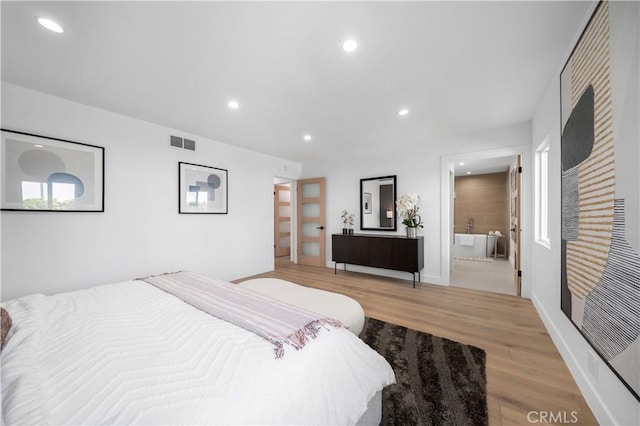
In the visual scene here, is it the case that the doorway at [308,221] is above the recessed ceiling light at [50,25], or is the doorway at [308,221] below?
below

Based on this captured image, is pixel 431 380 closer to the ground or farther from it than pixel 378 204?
closer to the ground

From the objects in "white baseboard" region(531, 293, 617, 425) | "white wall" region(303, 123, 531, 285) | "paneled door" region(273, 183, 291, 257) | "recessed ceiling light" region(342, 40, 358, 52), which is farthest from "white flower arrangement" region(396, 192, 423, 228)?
"paneled door" region(273, 183, 291, 257)

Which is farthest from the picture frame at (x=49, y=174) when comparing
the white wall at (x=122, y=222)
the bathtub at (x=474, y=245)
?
the bathtub at (x=474, y=245)

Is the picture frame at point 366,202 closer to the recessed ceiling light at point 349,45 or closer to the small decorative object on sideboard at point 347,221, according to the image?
the small decorative object on sideboard at point 347,221

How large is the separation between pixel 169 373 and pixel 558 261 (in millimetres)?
2732

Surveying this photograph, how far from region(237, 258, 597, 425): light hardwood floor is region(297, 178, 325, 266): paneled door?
37.8 inches

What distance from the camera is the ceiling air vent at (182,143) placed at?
3.32m

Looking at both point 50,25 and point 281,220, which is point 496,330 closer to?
point 50,25

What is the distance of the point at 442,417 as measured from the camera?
1.36m

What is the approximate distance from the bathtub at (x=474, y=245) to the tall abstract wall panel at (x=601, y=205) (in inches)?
203

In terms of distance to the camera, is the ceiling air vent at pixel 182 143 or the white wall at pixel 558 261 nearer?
the white wall at pixel 558 261

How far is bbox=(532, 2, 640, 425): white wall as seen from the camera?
3.33ft

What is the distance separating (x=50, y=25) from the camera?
151 cm

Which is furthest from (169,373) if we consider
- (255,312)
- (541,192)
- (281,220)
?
(281,220)
